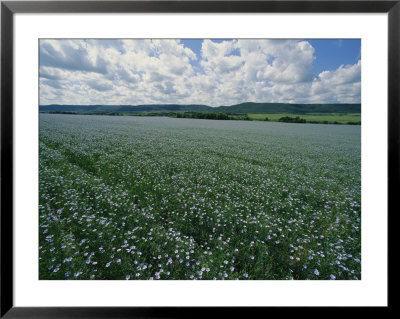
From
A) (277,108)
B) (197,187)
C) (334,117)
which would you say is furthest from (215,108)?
(334,117)

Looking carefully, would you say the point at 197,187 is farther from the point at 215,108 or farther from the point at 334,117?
the point at 334,117

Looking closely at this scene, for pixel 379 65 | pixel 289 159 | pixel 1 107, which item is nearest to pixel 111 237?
pixel 1 107

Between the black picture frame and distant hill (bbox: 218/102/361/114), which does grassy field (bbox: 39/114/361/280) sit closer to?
the black picture frame

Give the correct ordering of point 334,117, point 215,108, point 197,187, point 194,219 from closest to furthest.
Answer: point 194,219 → point 334,117 → point 197,187 → point 215,108

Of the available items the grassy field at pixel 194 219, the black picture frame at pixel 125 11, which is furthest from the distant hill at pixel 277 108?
the black picture frame at pixel 125 11

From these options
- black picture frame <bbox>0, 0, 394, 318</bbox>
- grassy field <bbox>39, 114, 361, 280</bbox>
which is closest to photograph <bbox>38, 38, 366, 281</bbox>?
grassy field <bbox>39, 114, 361, 280</bbox>

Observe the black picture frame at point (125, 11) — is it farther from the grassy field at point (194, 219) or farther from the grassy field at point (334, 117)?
the grassy field at point (334, 117)
